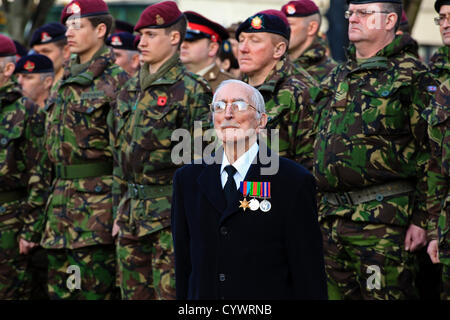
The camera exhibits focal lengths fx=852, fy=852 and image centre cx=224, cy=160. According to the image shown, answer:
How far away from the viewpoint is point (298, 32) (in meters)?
8.41

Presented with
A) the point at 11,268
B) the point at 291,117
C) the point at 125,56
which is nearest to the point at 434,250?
the point at 291,117

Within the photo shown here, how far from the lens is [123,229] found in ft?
22.0

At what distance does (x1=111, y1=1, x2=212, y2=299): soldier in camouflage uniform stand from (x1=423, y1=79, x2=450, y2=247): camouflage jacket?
1.77 m

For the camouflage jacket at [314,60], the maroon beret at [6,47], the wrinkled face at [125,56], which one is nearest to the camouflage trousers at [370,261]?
the camouflage jacket at [314,60]

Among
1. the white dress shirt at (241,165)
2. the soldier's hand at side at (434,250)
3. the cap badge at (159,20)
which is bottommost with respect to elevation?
the soldier's hand at side at (434,250)

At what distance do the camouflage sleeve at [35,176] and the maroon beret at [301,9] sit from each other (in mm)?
2611

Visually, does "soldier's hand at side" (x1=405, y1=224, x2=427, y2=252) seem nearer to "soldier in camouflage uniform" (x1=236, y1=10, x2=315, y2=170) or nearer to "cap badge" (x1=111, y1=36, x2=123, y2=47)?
"soldier in camouflage uniform" (x1=236, y1=10, x2=315, y2=170)

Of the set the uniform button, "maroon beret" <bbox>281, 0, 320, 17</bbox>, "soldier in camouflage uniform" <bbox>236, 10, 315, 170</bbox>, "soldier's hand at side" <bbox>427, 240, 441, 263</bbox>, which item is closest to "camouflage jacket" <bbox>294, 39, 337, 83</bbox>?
"maroon beret" <bbox>281, 0, 320, 17</bbox>

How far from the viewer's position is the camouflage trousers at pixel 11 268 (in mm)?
7801

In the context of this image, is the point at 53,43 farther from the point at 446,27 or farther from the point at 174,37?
the point at 446,27

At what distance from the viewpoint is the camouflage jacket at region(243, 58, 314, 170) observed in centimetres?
636

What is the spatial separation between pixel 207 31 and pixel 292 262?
4.84 meters

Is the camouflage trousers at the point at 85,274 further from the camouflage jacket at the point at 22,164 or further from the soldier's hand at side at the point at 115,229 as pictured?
the camouflage jacket at the point at 22,164
